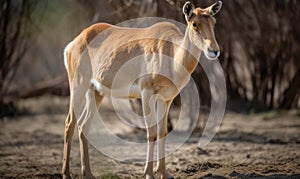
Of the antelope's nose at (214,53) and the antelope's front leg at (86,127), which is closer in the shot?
the antelope's nose at (214,53)

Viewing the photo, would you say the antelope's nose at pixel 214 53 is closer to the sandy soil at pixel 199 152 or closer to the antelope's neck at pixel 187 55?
the antelope's neck at pixel 187 55

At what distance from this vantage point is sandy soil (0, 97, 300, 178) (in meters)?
7.54

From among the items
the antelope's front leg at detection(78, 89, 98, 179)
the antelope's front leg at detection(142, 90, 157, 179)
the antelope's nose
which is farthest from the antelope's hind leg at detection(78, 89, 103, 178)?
the antelope's nose

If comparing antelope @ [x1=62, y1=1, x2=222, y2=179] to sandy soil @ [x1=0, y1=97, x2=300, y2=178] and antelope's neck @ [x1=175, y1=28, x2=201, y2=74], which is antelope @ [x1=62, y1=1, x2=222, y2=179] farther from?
sandy soil @ [x1=0, y1=97, x2=300, y2=178]

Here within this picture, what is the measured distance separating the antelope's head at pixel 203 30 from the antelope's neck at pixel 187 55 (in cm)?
9

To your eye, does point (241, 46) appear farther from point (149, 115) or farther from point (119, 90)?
point (149, 115)

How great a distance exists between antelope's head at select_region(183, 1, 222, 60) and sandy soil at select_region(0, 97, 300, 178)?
1.55 metres

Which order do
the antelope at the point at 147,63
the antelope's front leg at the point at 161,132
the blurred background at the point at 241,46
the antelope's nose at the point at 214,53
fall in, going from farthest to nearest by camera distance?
the blurred background at the point at 241,46
the antelope's front leg at the point at 161,132
the antelope at the point at 147,63
the antelope's nose at the point at 214,53

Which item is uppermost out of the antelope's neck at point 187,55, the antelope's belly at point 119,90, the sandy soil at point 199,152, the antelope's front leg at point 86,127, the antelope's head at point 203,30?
the antelope's head at point 203,30

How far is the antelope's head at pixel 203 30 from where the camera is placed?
663 centimetres

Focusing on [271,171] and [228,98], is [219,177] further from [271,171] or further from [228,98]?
[228,98]

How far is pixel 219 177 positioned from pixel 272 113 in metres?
6.02

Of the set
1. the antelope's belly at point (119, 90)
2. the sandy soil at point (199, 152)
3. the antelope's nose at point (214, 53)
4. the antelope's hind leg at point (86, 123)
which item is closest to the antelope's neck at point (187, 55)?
the antelope's nose at point (214, 53)

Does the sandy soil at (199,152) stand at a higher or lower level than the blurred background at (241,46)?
lower
